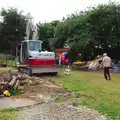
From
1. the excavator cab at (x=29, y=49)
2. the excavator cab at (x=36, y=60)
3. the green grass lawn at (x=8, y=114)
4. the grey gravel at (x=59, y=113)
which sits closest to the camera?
the green grass lawn at (x=8, y=114)

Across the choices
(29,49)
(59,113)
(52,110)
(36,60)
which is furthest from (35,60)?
(59,113)

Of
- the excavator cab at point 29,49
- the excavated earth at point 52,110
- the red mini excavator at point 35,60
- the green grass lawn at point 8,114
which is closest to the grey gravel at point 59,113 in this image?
the excavated earth at point 52,110

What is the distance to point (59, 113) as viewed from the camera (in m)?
7.90

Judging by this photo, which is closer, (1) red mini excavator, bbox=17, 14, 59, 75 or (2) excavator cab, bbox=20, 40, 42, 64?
(1) red mini excavator, bbox=17, 14, 59, 75

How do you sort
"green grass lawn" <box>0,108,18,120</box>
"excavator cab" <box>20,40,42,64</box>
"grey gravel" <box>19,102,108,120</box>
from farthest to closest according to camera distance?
1. "excavator cab" <box>20,40,42,64</box>
2. "grey gravel" <box>19,102,108,120</box>
3. "green grass lawn" <box>0,108,18,120</box>

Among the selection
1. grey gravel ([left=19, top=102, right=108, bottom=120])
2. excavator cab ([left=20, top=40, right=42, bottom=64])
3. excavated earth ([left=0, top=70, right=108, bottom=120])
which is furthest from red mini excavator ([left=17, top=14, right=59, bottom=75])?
grey gravel ([left=19, top=102, right=108, bottom=120])

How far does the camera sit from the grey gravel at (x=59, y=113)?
7375 mm

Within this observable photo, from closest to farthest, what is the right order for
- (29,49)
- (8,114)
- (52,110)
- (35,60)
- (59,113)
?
(8,114) < (59,113) < (52,110) < (35,60) < (29,49)

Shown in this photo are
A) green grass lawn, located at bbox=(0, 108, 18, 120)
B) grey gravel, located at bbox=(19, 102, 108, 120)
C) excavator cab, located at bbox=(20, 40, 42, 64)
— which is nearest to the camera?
green grass lawn, located at bbox=(0, 108, 18, 120)

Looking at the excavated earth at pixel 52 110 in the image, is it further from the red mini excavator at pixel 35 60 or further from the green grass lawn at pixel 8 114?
the red mini excavator at pixel 35 60

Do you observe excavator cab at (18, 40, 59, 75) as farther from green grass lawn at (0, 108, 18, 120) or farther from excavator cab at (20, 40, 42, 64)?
green grass lawn at (0, 108, 18, 120)

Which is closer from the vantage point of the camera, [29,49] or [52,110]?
[52,110]

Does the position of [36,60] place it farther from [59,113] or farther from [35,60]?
[59,113]

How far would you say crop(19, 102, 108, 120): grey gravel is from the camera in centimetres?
738
